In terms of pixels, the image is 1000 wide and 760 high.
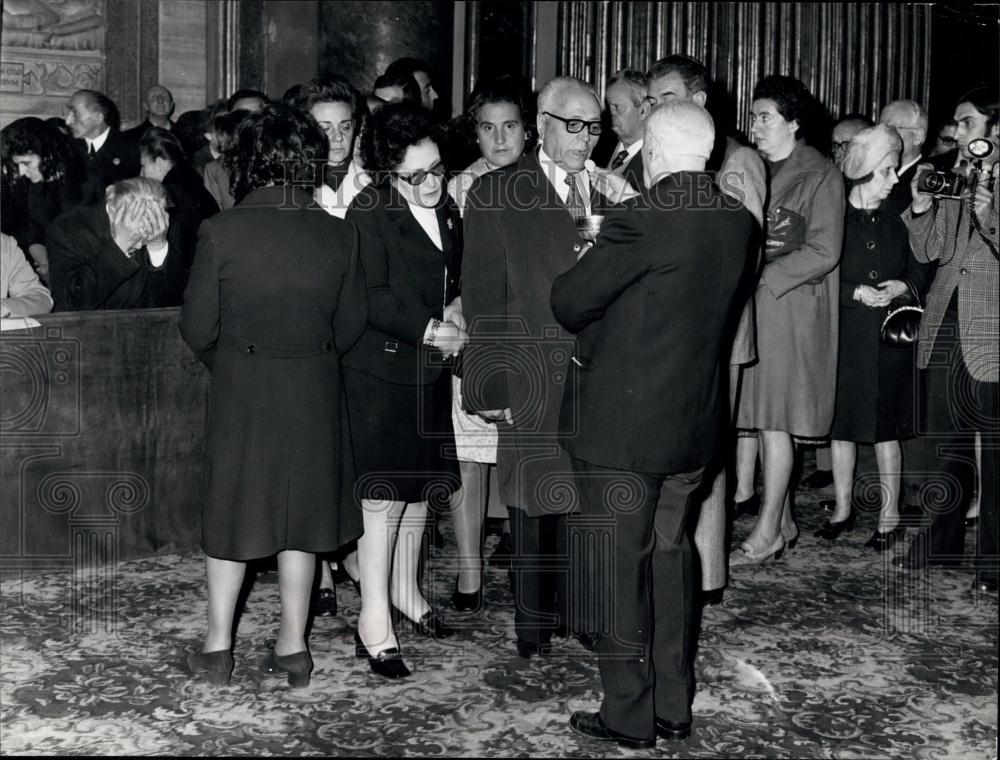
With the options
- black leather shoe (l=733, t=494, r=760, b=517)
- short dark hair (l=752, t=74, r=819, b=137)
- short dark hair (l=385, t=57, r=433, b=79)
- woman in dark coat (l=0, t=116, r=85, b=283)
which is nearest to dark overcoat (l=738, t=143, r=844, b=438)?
short dark hair (l=752, t=74, r=819, b=137)

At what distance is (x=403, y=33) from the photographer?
7.45 meters

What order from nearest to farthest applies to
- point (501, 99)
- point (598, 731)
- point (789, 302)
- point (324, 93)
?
point (598, 731) < point (324, 93) < point (501, 99) < point (789, 302)

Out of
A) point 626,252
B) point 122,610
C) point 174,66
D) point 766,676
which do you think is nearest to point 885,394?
point 766,676

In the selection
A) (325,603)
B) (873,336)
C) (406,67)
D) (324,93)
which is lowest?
(325,603)

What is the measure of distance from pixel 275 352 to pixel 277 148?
1.83ft

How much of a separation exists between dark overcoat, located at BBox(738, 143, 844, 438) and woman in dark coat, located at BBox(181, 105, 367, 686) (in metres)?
2.02

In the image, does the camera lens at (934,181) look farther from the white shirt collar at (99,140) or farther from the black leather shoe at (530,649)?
the white shirt collar at (99,140)

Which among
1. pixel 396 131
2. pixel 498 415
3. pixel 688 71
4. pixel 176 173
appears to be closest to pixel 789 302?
pixel 688 71

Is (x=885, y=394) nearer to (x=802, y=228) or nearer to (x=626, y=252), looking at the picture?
(x=802, y=228)

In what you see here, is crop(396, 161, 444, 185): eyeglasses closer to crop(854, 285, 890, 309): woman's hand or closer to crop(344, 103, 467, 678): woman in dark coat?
crop(344, 103, 467, 678): woman in dark coat

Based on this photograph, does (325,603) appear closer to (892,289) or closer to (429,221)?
(429,221)

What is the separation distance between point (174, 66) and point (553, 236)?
6397 millimetres

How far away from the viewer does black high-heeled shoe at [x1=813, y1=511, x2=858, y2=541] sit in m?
5.65

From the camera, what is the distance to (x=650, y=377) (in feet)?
10.7
